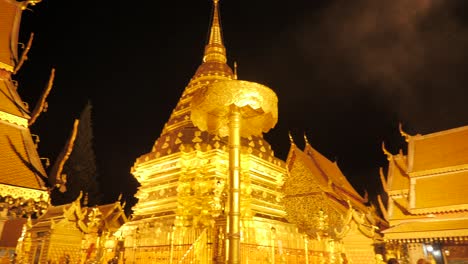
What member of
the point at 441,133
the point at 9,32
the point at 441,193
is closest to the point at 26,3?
the point at 9,32

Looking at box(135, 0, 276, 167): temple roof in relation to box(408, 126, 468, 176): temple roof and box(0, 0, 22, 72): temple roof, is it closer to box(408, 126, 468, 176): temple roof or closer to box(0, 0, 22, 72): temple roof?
box(0, 0, 22, 72): temple roof

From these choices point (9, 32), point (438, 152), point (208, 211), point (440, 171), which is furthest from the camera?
point (438, 152)

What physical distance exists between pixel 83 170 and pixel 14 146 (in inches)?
1038

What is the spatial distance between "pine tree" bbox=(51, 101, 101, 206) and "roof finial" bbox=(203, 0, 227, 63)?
20048 mm

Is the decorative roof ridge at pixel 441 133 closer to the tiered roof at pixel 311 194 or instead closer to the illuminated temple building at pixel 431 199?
the illuminated temple building at pixel 431 199

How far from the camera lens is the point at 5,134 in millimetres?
5910

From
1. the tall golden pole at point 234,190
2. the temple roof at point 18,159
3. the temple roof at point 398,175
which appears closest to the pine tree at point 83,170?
the temple roof at point 398,175

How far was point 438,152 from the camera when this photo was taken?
13883 mm

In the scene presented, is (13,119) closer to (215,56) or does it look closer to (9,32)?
(9,32)

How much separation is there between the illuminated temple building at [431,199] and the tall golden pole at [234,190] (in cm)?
875

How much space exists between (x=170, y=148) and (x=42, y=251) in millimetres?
6238

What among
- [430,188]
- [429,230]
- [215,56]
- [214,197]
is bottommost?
[429,230]

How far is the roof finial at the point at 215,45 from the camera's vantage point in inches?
497

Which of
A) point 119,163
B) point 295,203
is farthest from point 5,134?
point 119,163
